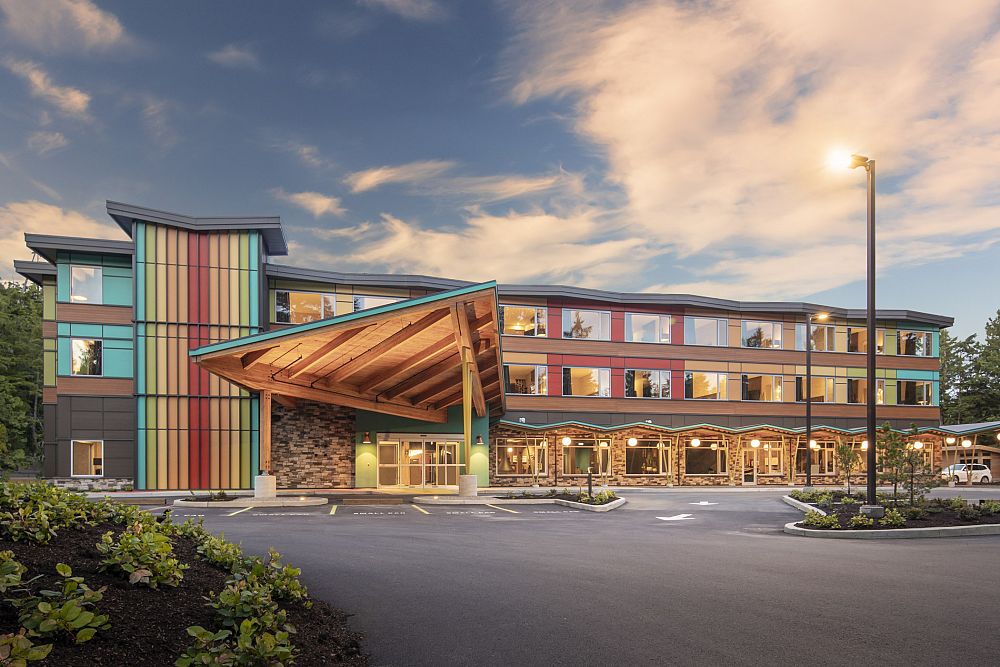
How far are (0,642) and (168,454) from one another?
32.2 m

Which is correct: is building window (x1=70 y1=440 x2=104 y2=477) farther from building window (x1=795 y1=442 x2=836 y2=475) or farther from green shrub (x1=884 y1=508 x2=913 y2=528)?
building window (x1=795 y1=442 x2=836 y2=475)

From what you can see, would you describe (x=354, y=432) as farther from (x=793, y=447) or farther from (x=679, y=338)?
(x=793, y=447)

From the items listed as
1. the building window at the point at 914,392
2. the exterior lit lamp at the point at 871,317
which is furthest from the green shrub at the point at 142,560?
the building window at the point at 914,392

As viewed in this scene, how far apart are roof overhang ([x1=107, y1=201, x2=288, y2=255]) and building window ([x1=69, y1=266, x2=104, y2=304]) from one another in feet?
8.15

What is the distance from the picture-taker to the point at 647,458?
1660 inches

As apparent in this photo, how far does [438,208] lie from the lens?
182ft

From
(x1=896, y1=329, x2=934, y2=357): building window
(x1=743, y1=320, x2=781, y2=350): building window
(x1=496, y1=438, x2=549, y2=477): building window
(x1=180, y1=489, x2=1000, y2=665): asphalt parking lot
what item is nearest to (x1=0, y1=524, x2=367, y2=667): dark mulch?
(x1=180, y1=489, x2=1000, y2=665): asphalt parking lot

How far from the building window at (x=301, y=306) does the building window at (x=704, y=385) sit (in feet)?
72.0

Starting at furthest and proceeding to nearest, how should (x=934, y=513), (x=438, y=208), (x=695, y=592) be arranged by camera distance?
(x=438, y=208), (x=934, y=513), (x=695, y=592)

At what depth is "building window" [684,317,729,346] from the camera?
43.7m

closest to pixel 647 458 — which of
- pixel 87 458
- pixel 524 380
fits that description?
pixel 524 380

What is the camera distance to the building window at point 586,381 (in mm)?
41062

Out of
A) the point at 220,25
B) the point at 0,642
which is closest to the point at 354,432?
the point at 220,25

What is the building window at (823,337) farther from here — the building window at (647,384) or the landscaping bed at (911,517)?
the landscaping bed at (911,517)
